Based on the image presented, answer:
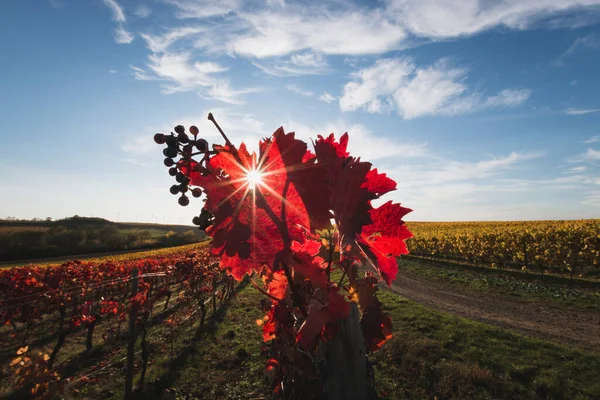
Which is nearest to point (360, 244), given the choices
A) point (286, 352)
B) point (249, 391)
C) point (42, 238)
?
point (286, 352)

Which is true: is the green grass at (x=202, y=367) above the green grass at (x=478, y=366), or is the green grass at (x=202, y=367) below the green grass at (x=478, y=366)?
below

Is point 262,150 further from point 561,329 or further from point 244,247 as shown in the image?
point 561,329

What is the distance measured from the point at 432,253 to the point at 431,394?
73.6ft

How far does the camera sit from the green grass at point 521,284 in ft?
41.1

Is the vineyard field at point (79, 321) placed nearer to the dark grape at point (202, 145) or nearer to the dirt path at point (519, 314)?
the dark grape at point (202, 145)

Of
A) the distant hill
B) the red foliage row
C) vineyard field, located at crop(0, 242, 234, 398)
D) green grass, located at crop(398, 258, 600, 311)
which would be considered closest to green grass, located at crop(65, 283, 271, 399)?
vineyard field, located at crop(0, 242, 234, 398)

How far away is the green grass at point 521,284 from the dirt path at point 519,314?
93cm

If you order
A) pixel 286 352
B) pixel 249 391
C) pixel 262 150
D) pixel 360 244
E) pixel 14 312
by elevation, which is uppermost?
pixel 262 150

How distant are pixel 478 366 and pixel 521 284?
1118cm

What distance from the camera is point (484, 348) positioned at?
7.54m

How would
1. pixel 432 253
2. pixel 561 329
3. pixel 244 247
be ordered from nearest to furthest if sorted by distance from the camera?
pixel 244 247 → pixel 561 329 → pixel 432 253

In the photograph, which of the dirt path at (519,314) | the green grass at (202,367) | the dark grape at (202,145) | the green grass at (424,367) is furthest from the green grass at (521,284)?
the dark grape at (202,145)

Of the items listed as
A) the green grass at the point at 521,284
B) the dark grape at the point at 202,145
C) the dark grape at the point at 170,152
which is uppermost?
the dark grape at the point at 202,145

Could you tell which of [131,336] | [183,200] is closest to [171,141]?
[183,200]
